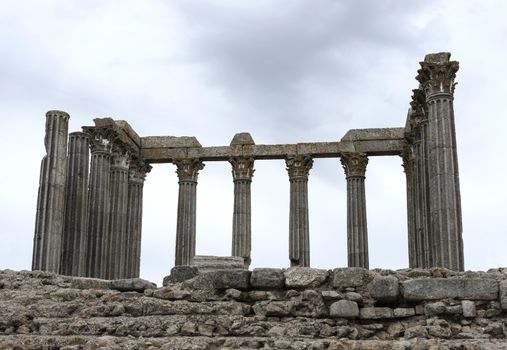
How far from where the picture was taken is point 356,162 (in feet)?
110

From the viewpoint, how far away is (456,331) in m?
11.7

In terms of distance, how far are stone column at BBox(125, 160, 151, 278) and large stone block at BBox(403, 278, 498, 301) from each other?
2357cm

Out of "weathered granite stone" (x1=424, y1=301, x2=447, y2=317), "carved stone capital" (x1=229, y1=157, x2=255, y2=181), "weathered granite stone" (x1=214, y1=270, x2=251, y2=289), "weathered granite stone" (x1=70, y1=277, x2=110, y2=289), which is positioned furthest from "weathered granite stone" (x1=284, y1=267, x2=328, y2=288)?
"carved stone capital" (x1=229, y1=157, x2=255, y2=181)

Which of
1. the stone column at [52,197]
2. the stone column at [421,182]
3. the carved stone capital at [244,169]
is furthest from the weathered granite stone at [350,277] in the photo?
the carved stone capital at [244,169]

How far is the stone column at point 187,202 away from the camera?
34.4 meters

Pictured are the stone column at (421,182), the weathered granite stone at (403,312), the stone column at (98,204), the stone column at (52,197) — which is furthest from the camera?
the stone column at (98,204)

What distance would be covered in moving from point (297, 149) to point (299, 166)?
824 mm

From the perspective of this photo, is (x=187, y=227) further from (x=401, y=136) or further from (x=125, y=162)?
(x=401, y=136)

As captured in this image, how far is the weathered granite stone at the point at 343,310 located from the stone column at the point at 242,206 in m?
21.3

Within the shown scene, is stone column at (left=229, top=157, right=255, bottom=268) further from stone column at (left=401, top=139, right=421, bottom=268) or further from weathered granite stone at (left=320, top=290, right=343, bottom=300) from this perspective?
weathered granite stone at (left=320, top=290, right=343, bottom=300)

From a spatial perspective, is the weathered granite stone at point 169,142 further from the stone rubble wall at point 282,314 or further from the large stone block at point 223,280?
the large stone block at point 223,280

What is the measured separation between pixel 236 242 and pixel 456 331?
22.2 metres

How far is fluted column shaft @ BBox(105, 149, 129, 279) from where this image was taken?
105ft

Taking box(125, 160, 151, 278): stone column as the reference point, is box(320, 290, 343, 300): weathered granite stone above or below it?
below
